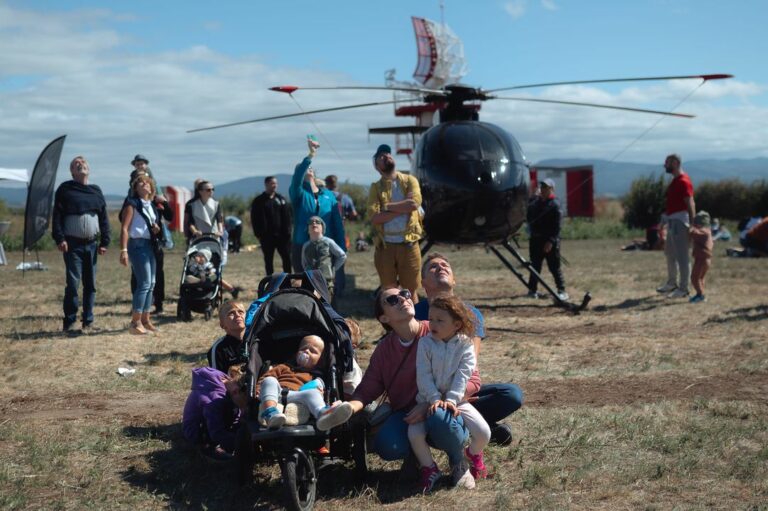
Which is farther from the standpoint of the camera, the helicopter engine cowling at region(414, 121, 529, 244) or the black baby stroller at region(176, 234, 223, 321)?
the black baby stroller at region(176, 234, 223, 321)

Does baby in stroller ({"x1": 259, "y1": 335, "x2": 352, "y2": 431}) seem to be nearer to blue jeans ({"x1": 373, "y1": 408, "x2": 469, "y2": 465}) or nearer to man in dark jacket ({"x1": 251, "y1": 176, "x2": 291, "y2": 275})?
blue jeans ({"x1": 373, "y1": 408, "x2": 469, "y2": 465})

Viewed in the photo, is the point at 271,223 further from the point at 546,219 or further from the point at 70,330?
the point at 546,219

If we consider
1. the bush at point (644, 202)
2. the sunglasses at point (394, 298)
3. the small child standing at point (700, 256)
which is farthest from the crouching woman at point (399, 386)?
the bush at point (644, 202)

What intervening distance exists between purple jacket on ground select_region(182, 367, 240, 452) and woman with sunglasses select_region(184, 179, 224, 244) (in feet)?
19.9

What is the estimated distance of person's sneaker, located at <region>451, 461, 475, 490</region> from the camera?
15.2ft

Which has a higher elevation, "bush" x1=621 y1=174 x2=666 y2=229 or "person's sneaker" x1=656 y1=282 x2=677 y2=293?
"bush" x1=621 y1=174 x2=666 y2=229

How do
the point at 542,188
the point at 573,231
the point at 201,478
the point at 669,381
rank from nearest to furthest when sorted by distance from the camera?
the point at 201,478, the point at 669,381, the point at 542,188, the point at 573,231

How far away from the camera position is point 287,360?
537cm

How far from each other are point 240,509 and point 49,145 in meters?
8.23

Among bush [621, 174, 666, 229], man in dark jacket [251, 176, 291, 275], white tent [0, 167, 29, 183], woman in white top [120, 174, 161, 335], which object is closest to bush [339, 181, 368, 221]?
bush [621, 174, 666, 229]

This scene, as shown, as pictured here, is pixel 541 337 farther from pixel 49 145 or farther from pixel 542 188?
pixel 49 145

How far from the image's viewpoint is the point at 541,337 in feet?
31.6

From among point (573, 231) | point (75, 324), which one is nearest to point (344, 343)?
point (75, 324)

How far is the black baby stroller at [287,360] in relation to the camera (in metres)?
4.28
